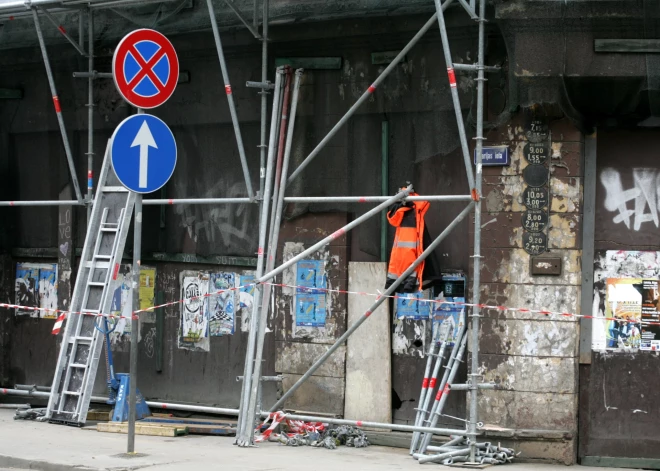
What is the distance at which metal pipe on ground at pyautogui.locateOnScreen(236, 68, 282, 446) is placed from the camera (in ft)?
34.6

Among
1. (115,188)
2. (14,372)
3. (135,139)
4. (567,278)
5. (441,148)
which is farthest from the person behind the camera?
(14,372)

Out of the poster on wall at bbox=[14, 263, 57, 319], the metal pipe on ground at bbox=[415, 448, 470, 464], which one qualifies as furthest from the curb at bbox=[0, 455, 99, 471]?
the poster on wall at bbox=[14, 263, 57, 319]

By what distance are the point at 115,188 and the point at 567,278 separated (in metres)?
5.06

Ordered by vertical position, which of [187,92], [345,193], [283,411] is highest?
[187,92]

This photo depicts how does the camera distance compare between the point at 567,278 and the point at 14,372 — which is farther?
the point at 14,372

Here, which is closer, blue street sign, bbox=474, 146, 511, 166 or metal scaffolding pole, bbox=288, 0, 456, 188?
metal scaffolding pole, bbox=288, 0, 456, 188

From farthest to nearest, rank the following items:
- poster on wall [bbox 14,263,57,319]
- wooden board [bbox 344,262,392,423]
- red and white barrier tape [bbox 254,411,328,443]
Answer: poster on wall [bbox 14,263,57,319] → wooden board [bbox 344,262,392,423] → red and white barrier tape [bbox 254,411,328,443]

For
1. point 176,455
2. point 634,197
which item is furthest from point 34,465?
point 634,197

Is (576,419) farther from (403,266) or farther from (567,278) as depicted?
(403,266)

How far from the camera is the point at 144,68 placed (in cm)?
952

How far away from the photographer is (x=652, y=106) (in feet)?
31.6

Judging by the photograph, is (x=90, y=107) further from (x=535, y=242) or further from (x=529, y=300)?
(x=529, y=300)

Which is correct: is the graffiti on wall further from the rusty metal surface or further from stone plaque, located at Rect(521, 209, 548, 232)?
the rusty metal surface

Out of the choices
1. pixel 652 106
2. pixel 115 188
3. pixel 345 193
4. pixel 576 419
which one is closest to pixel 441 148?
pixel 345 193
